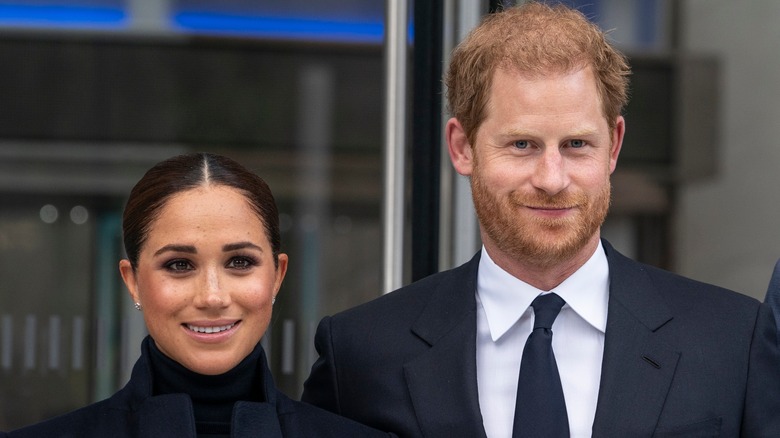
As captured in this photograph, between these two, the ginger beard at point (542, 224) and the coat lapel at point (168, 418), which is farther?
the ginger beard at point (542, 224)

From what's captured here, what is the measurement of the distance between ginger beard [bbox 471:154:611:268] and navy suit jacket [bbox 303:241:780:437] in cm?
16

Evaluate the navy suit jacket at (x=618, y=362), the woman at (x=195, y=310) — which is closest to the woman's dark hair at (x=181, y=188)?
the woman at (x=195, y=310)

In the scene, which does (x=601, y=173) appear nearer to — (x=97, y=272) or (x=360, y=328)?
(x=360, y=328)

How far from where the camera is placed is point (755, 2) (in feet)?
19.0

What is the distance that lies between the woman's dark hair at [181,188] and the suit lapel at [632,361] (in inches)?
23.2

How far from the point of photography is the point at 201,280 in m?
2.09

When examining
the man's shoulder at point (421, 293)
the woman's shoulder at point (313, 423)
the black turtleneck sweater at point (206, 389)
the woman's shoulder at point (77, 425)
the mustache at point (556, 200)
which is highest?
the mustache at point (556, 200)

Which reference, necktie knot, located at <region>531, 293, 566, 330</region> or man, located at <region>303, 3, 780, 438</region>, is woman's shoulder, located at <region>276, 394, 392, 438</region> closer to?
man, located at <region>303, 3, 780, 438</region>

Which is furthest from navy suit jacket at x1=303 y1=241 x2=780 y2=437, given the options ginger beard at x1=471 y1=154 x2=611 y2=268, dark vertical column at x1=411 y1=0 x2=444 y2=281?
dark vertical column at x1=411 y1=0 x2=444 y2=281

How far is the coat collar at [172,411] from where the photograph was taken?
→ 2059 mm

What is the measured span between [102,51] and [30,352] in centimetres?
153

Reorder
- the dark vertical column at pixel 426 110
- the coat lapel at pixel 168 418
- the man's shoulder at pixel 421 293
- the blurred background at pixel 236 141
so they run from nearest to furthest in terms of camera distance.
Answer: the coat lapel at pixel 168 418, the man's shoulder at pixel 421 293, the dark vertical column at pixel 426 110, the blurred background at pixel 236 141

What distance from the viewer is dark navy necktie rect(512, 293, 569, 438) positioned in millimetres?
2141

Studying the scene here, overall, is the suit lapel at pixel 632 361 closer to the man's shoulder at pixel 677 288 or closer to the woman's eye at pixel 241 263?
the man's shoulder at pixel 677 288
